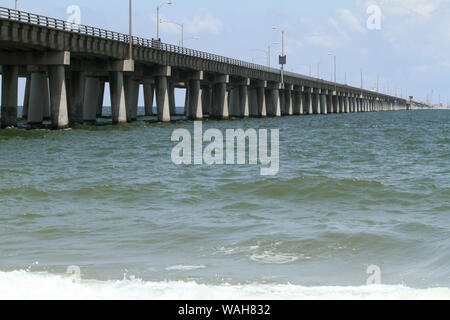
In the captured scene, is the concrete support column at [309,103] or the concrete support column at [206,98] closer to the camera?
the concrete support column at [206,98]

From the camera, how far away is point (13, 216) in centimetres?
1565

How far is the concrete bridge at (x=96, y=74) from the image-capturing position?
5444 centimetres

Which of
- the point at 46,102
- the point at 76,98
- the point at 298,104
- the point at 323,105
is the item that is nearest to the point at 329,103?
the point at 323,105

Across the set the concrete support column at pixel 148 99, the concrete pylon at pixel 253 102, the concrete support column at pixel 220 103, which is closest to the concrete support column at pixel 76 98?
the concrete support column at pixel 220 103

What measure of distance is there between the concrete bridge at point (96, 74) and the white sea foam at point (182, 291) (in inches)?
1608

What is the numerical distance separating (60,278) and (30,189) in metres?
10.8

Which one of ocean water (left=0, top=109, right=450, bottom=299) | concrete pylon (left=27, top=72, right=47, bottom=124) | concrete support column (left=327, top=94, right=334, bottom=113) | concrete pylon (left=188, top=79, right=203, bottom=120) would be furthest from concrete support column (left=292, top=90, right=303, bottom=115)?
ocean water (left=0, top=109, right=450, bottom=299)

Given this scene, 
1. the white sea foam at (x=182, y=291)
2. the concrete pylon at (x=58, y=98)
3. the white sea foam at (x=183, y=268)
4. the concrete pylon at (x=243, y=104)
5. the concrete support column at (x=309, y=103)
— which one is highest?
the concrete support column at (x=309, y=103)

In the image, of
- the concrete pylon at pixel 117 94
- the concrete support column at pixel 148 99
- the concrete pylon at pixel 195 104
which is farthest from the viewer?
the concrete support column at pixel 148 99

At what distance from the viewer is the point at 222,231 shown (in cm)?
1389

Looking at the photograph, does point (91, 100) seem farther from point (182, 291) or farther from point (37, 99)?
point (182, 291)

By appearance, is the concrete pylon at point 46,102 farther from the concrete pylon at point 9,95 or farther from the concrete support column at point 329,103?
the concrete support column at point 329,103
